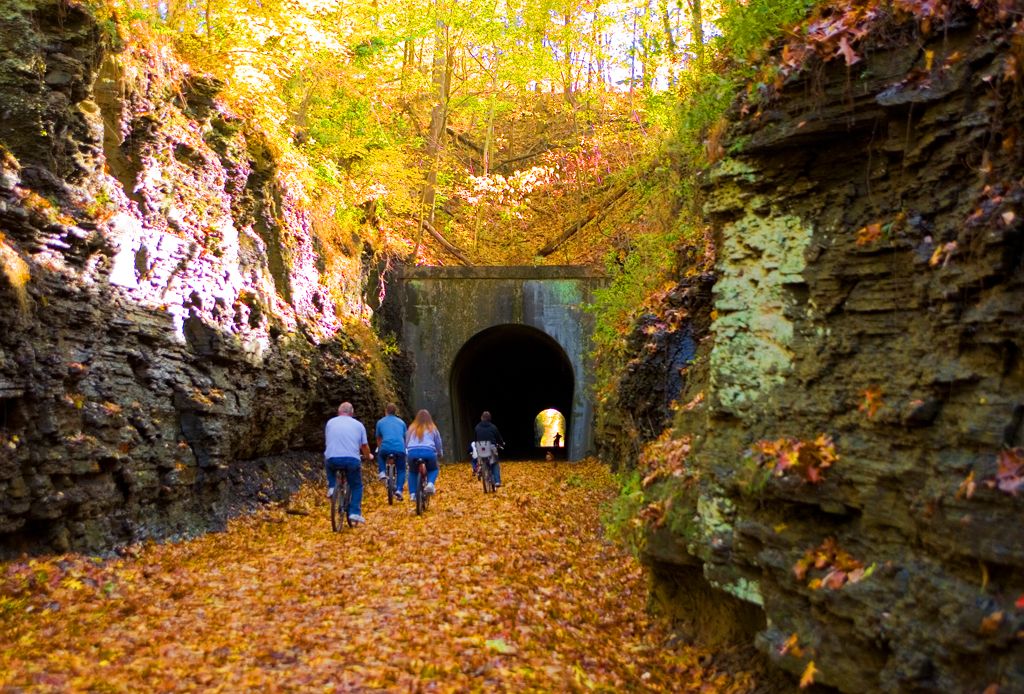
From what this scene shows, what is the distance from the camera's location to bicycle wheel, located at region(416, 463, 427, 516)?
1235 centimetres

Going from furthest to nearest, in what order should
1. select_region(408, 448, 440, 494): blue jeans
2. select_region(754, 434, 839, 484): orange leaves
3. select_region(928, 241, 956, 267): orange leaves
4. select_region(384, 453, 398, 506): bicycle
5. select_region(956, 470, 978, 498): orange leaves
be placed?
select_region(384, 453, 398, 506): bicycle
select_region(408, 448, 440, 494): blue jeans
select_region(754, 434, 839, 484): orange leaves
select_region(928, 241, 956, 267): orange leaves
select_region(956, 470, 978, 498): orange leaves

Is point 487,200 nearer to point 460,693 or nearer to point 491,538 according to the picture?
point 491,538

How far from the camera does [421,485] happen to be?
488 inches

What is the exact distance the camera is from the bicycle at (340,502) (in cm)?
1099

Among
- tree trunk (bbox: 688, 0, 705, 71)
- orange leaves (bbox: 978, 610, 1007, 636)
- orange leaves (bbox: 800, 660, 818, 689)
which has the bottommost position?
orange leaves (bbox: 800, 660, 818, 689)

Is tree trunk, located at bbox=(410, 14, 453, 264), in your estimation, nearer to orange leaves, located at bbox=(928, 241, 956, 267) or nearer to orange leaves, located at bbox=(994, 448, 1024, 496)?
orange leaves, located at bbox=(928, 241, 956, 267)

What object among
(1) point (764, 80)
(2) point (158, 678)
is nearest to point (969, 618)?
(1) point (764, 80)

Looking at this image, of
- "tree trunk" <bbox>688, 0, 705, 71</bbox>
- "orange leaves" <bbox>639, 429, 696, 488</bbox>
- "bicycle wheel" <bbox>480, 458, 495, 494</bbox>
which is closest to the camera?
"orange leaves" <bbox>639, 429, 696, 488</bbox>

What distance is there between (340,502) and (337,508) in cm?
10

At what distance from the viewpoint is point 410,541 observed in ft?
33.6

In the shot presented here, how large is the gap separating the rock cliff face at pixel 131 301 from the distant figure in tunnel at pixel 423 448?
2.03 metres

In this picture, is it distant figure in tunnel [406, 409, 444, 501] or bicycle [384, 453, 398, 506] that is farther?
bicycle [384, 453, 398, 506]

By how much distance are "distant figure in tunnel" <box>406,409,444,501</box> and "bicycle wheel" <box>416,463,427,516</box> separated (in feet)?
0.24

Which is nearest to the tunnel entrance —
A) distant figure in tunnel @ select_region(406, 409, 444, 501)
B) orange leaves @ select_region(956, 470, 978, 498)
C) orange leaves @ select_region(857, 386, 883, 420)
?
distant figure in tunnel @ select_region(406, 409, 444, 501)
